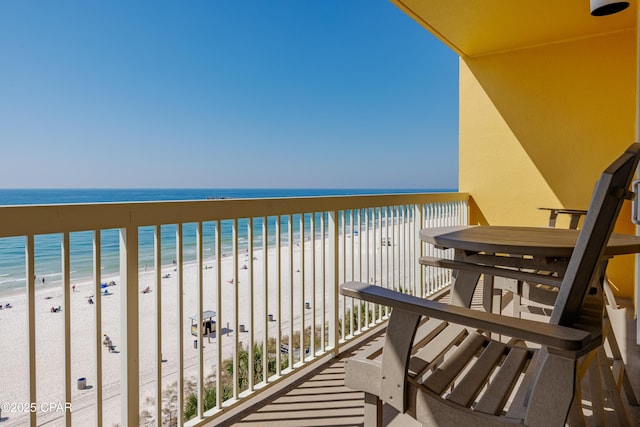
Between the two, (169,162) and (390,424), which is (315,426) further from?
(169,162)

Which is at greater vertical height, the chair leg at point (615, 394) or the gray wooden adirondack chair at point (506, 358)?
the gray wooden adirondack chair at point (506, 358)

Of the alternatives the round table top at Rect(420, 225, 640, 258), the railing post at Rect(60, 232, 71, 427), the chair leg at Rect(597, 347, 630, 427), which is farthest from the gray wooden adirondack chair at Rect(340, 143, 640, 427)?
the railing post at Rect(60, 232, 71, 427)

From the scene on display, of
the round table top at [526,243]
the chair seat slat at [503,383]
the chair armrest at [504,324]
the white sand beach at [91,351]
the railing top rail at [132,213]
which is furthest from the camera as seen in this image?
the white sand beach at [91,351]

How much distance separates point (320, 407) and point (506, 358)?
99 centimetres

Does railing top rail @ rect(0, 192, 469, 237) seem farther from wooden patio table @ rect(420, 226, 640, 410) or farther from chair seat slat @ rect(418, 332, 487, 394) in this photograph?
chair seat slat @ rect(418, 332, 487, 394)

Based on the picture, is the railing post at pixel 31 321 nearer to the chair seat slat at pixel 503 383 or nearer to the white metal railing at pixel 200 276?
the white metal railing at pixel 200 276

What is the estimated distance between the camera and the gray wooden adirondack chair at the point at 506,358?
77cm

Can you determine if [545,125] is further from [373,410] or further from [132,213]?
[132,213]

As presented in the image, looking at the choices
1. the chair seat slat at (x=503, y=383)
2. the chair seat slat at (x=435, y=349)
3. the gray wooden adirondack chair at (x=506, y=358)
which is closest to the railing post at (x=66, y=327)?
the gray wooden adirondack chair at (x=506, y=358)

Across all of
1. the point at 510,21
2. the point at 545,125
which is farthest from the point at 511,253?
the point at 545,125

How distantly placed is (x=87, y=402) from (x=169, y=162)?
2743cm

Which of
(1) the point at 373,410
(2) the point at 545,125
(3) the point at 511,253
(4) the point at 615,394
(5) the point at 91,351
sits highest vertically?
(2) the point at 545,125

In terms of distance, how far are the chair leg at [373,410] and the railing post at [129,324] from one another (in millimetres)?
848

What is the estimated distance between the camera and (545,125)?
177 inches
